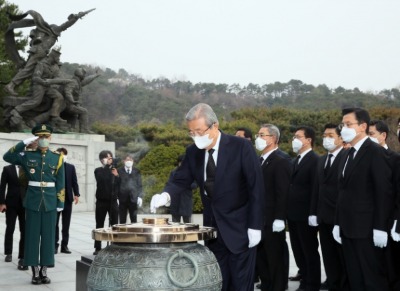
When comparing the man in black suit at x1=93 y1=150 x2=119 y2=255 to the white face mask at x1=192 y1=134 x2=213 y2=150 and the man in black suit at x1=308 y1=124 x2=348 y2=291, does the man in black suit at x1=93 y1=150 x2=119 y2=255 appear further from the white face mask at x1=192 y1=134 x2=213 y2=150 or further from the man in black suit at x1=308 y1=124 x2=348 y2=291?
the white face mask at x1=192 y1=134 x2=213 y2=150

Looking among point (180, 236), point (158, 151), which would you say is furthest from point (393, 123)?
point (180, 236)

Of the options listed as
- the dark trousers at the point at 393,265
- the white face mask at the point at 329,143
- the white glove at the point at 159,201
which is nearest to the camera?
the white glove at the point at 159,201

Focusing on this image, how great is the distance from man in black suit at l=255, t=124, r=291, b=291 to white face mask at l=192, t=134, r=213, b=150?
182 cm

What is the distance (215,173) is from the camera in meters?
4.07

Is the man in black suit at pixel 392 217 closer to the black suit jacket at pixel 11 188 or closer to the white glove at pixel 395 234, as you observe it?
the white glove at pixel 395 234

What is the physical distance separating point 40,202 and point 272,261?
2.74m

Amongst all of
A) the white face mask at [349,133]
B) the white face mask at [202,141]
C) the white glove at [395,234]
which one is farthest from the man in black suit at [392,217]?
the white face mask at [202,141]

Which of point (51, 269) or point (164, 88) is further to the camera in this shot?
point (164, 88)

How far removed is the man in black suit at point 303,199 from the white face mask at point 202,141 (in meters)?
2.49

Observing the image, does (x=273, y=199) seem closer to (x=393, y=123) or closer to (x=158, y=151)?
(x=158, y=151)

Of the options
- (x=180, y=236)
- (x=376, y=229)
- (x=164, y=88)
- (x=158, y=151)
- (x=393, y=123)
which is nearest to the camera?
(x=180, y=236)

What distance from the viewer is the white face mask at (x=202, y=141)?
398cm

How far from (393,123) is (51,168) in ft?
75.9

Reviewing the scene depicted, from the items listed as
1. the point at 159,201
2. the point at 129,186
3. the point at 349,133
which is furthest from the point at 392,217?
the point at 129,186
